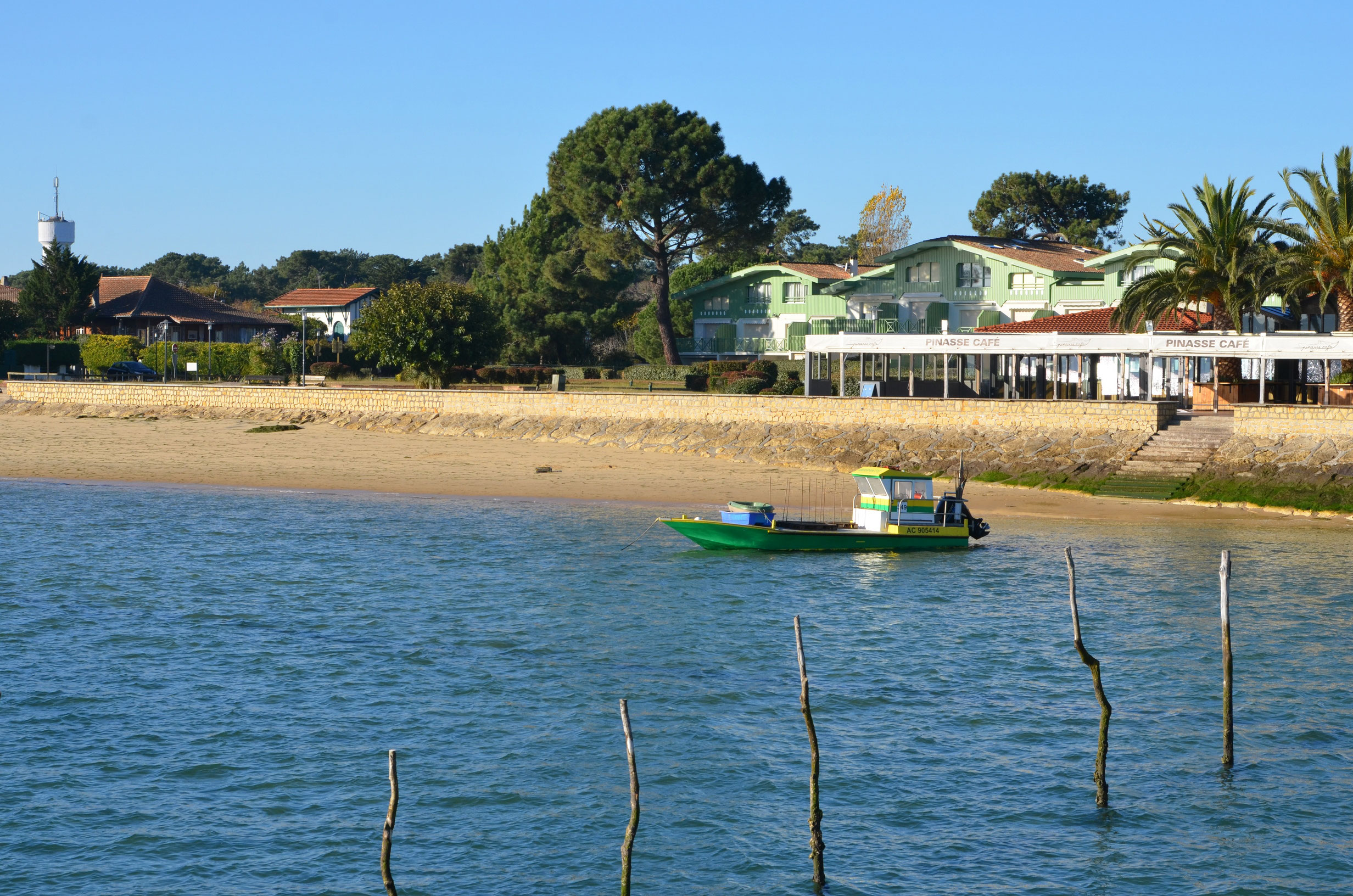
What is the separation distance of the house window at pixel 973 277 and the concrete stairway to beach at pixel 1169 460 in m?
32.9

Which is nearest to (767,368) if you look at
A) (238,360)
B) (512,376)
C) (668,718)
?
(512,376)

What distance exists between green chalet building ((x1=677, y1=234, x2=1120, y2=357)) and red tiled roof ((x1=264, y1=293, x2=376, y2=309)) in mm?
40159

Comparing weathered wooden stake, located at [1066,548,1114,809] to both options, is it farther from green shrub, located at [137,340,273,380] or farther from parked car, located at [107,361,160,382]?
parked car, located at [107,361,160,382]

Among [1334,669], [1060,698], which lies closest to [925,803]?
[1060,698]

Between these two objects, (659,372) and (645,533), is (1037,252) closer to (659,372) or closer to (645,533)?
(659,372)

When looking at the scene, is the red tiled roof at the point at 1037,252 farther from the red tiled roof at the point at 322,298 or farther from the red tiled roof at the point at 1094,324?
the red tiled roof at the point at 322,298

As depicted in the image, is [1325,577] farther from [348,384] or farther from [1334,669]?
[348,384]

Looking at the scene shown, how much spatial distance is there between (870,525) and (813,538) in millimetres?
1726

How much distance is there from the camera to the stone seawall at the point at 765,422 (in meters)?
47.0

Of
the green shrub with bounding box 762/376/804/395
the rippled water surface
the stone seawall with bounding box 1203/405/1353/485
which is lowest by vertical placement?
the rippled water surface

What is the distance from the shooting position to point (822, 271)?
91.0 meters

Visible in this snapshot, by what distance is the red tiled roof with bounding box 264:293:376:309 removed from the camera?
4779 inches

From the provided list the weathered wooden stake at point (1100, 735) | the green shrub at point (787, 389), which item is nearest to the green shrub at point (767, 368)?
the green shrub at point (787, 389)

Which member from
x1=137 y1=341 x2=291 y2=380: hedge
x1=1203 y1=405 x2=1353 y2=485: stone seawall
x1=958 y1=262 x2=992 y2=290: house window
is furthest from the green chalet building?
x1=137 y1=341 x2=291 y2=380: hedge
